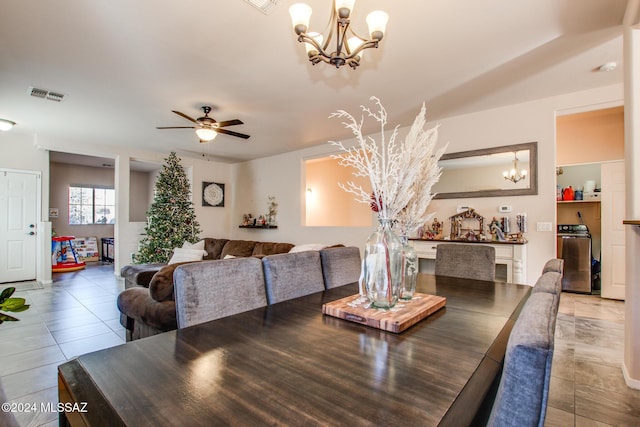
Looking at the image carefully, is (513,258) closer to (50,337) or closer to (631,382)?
(631,382)

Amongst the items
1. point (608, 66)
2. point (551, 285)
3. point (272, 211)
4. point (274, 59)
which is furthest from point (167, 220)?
point (608, 66)

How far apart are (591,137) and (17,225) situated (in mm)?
9872

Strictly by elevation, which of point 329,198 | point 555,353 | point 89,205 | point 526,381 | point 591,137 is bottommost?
point 555,353

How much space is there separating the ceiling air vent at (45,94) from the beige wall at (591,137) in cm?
681

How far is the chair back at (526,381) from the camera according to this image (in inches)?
21.0

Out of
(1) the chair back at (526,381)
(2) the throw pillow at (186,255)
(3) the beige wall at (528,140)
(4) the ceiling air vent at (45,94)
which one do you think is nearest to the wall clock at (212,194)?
(2) the throw pillow at (186,255)

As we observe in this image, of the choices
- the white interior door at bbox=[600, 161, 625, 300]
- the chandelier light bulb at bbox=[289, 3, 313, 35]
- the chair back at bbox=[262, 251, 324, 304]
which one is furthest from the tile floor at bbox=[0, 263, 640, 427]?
the chandelier light bulb at bbox=[289, 3, 313, 35]

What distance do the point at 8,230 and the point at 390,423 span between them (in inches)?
284

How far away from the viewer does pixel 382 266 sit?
4.27 ft

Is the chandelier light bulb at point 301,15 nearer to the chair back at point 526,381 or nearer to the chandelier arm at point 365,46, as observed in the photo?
the chandelier arm at point 365,46

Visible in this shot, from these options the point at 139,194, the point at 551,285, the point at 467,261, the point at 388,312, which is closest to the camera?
the point at 551,285

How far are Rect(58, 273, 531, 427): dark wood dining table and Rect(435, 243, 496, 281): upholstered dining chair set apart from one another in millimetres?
1231

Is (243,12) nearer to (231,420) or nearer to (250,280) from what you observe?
(250,280)

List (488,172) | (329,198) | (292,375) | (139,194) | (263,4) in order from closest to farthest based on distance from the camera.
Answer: (292,375)
(263,4)
(488,172)
(329,198)
(139,194)
